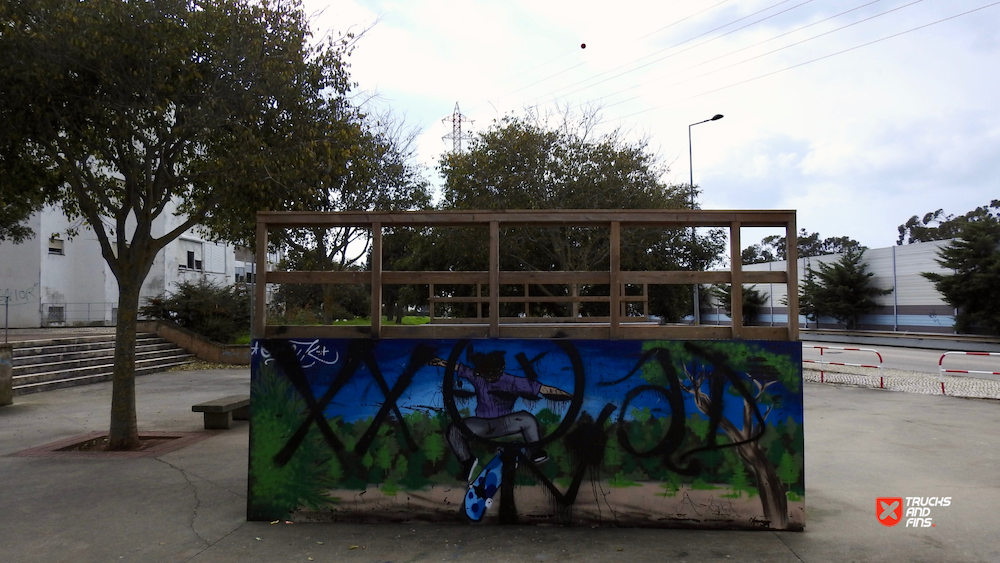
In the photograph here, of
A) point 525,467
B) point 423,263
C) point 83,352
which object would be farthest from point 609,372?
point 423,263

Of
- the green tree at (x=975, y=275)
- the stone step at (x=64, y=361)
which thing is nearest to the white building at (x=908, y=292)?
the green tree at (x=975, y=275)

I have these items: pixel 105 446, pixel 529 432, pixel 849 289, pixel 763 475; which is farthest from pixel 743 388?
pixel 849 289

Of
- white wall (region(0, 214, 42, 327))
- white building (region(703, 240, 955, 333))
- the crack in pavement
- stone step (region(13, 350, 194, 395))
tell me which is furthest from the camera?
white building (region(703, 240, 955, 333))

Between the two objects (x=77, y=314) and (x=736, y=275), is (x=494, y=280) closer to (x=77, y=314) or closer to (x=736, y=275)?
(x=736, y=275)

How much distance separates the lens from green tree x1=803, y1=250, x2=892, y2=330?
4072 centimetres

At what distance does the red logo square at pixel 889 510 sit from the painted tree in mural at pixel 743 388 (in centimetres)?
100

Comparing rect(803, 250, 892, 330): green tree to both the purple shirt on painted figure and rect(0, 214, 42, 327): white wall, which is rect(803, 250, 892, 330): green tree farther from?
rect(0, 214, 42, 327): white wall

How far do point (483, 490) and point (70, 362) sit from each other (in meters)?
14.8

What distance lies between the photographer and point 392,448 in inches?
216

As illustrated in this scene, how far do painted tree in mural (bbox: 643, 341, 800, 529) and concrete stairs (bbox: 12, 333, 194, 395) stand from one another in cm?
1379

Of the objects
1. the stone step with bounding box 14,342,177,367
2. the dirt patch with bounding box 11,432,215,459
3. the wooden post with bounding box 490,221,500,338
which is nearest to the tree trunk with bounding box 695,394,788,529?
the wooden post with bounding box 490,221,500,338

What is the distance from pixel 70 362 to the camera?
16.1 meters

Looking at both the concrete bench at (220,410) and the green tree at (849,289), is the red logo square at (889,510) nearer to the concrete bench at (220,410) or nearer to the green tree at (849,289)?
the concrete bench at (220,410)

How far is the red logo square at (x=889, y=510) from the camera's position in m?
5.52
